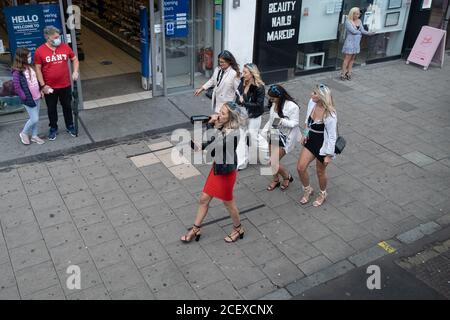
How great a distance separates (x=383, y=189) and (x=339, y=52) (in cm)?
586

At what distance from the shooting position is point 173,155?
312 inches

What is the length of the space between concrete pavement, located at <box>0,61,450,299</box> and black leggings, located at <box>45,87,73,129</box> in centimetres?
45

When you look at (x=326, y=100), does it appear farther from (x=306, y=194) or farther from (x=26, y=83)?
(x=26, y=83)

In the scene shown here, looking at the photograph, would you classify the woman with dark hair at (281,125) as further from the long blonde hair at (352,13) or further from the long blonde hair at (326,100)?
the long blonde hair at (352,13)

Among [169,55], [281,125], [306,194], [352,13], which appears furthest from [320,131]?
[352,13]

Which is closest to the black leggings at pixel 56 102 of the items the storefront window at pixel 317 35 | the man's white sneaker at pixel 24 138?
the man's white sneaker at pixel 24 138

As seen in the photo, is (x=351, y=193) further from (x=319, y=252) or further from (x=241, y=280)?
(x=241, y=280)

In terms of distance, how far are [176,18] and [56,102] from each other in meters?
3.14

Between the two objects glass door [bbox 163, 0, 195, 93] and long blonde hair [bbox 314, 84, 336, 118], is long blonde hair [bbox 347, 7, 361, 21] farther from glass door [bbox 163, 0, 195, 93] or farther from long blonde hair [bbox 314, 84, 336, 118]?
long blonde hair [bbox 314, 84, 336, 118]

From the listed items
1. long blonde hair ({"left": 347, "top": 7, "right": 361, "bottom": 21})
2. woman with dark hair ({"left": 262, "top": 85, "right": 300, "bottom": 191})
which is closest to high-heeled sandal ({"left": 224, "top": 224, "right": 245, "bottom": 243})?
woman with dark hair ({"left": 262, "top": 85, "right": 300, "bottom": 191})

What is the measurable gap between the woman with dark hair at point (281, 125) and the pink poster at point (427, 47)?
24.5 ft

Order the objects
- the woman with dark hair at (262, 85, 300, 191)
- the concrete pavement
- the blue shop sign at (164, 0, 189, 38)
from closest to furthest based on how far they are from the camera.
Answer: the concrete pavement → the woman with dark hair at (262, 85, 300, 191) → the blue shop sign at (164, 0, 189, 38)

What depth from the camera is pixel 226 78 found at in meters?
7.04

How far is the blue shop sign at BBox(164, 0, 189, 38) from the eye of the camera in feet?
31.5
